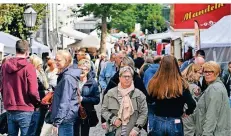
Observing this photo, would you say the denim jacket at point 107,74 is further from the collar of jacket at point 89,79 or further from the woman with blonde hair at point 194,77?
the collar of jacket at point 89,79

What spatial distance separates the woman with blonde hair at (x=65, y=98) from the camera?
748cm

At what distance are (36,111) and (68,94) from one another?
3.06ft

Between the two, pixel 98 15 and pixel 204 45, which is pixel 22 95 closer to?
pixel 204 45

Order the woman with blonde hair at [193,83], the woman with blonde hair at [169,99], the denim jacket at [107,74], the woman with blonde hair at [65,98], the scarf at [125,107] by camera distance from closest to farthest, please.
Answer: the woman with blonde hair at [169,99] < the woman with blonde hair at [193,83] < the scarf at [125,107] < the woman with blonde hair at [65,98] < the denim jacket at [107,74]

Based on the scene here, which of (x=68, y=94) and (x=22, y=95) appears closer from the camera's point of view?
(x=68, y=94)

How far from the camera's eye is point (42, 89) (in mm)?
9102

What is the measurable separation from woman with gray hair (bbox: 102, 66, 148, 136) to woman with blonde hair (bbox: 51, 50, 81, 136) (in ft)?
1.40

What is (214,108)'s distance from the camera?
667cm

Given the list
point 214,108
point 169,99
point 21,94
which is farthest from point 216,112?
point 21,94

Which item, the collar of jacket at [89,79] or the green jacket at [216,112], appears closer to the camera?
the green jacket at [216,112]

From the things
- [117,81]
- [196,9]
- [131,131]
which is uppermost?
[196,9]

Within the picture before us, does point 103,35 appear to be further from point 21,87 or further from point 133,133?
point 133,133

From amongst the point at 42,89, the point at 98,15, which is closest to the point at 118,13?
the point at 98,15

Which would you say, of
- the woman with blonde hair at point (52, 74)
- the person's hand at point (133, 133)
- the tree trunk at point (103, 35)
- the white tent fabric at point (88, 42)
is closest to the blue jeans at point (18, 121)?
the person's hand at point (133, 133)
